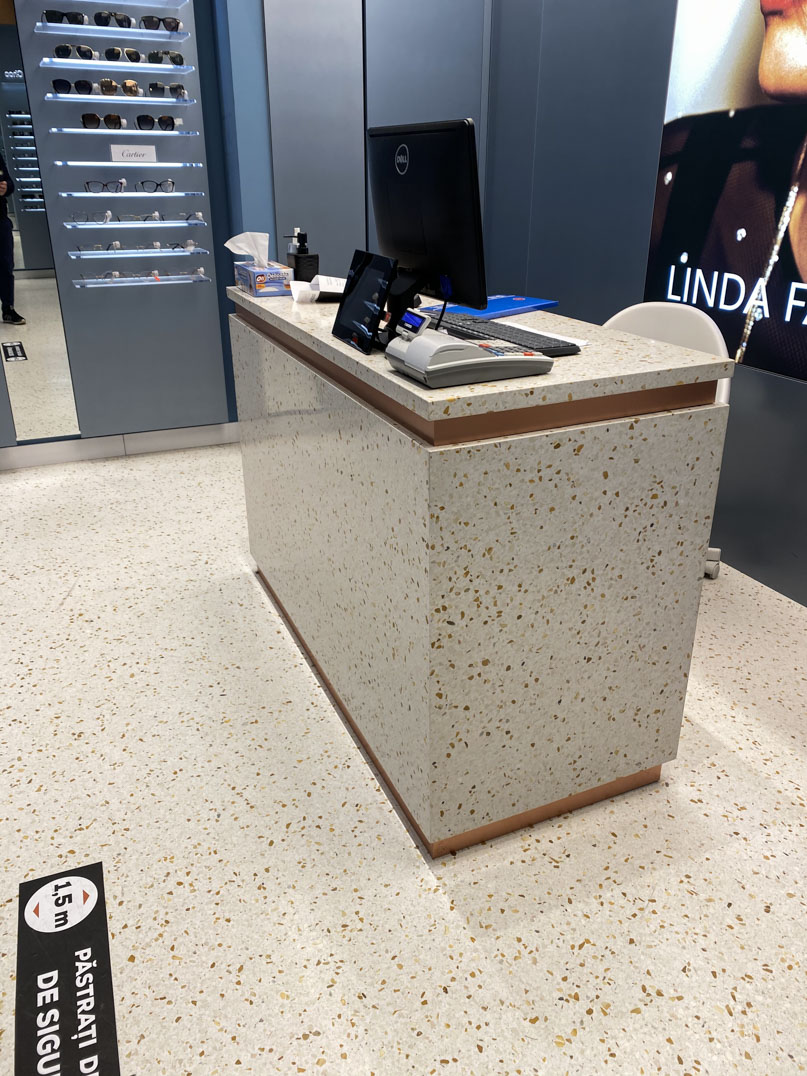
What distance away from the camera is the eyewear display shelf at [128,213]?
380 cm

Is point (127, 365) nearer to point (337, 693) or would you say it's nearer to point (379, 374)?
point (337, 693)

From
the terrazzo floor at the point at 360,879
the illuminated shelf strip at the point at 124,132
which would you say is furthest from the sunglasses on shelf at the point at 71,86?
the terrazzo floor at the point at 360,879

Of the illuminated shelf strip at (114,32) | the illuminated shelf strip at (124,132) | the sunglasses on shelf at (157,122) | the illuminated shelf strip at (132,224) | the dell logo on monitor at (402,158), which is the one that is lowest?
the illuminated shelf strip at (132,224)

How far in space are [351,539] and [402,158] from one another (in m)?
0.90

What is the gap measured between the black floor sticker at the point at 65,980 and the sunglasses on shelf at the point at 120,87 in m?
3.60

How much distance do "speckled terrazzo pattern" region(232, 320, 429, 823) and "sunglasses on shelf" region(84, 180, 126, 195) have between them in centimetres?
170

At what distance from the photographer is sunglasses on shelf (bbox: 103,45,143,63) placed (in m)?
3.80

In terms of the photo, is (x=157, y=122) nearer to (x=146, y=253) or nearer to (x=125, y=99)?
(x=125, y=99)

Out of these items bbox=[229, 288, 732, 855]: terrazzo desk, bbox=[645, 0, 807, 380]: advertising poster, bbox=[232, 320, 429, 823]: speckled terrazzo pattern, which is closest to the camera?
bbox=[229, 288, 732, 855]: terrazzo desk

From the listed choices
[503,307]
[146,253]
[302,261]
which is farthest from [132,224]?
[503,307]

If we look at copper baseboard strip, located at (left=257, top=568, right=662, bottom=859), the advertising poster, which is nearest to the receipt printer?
copper baseboard strip, located at (left=257, top=568, right=662, bottom=859)

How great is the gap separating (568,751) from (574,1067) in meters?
0.66

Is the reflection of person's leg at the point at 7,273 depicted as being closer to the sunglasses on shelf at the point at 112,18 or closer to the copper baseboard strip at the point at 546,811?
the sunglasses on shelf at the point at 112,18

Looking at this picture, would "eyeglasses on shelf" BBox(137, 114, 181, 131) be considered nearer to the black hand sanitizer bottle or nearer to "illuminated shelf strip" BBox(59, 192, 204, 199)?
"illuminated shelf strip" BBox(59, 192, 204, 199)
